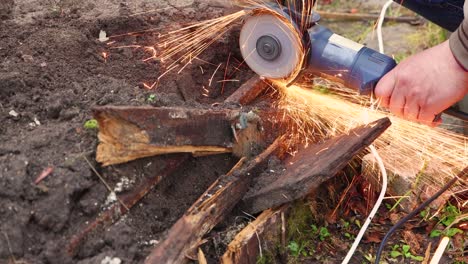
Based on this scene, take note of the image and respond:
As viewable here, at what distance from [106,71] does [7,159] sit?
1.06 m

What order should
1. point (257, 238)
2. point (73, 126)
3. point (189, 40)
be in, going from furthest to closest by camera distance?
point (189, 40)
point (257, 238)
point (73, 126)

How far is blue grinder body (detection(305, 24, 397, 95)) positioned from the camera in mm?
2938

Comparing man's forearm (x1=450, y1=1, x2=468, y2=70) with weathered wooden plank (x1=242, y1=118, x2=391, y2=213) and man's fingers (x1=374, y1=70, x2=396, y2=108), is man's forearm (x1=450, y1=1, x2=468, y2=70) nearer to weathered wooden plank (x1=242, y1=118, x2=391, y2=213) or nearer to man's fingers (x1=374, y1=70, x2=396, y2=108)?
man's fingers (x1=374, y1=70, x2=396, y2=108)

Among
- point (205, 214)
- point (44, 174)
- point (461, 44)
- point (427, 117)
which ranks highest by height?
point (461, 44)

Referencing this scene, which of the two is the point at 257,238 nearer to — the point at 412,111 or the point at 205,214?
the point at 205,214

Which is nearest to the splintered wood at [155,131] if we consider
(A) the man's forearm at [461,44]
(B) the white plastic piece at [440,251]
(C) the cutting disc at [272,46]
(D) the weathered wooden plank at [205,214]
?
(D) the weathered wooden plank at [205,214]

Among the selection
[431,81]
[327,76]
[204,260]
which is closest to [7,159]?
[204,260]

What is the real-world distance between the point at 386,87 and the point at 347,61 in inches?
9.6

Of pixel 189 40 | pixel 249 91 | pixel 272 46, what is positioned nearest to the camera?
pixel 272 46

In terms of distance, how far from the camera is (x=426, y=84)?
9.23 ft

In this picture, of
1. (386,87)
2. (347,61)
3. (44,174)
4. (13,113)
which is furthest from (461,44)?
(13,113)

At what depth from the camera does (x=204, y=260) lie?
2.40 m

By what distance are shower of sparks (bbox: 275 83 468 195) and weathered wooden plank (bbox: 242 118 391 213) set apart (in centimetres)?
27

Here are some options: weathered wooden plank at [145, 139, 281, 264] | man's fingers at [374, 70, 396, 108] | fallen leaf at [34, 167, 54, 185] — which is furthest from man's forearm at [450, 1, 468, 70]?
fallen leaf at [34, 167, 54, 185]
